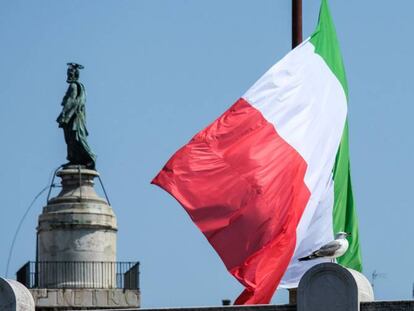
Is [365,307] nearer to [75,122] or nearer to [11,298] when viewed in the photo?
[11,298]

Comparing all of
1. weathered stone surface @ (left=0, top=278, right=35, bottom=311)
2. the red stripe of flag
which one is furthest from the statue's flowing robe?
weathered stone surface @ (left=0, top=278, right=35, bottom=311)

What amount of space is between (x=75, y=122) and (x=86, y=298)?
5505 mm

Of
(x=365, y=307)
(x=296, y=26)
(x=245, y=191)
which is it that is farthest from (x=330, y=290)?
(x=296, y=26)

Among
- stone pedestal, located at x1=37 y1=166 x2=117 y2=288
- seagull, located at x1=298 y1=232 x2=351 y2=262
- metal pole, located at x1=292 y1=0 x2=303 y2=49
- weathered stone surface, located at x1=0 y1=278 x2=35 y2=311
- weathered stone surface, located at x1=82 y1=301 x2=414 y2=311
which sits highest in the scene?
metal pole, located at x1=292 y1=0 x2=303 y2=49

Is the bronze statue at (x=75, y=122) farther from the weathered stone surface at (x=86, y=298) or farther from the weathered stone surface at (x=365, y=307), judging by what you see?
the weathered stone surface at (x=365, y=307)

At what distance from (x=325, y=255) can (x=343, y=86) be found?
28.2ft

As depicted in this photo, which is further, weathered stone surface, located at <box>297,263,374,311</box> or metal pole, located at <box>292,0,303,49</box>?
metal pole, located at <box>292,0,303,49</box>

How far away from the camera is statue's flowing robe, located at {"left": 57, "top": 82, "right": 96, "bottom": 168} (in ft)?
170

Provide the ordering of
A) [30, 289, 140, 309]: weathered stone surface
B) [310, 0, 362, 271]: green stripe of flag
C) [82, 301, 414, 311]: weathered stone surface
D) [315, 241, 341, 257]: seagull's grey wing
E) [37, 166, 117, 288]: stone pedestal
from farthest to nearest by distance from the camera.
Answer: [37, 166, 117, 288]: stone pedestal
[30, 289, 140, 309]: weathered stone surface
[310, 0, 362, 271]: green stripe of flag
[315, 241, 341, 257]: seagull's grey wing
[82, 301, 414, 311]: weathered stone surface

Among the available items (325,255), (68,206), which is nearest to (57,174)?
(68,206)

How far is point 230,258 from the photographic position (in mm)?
40188

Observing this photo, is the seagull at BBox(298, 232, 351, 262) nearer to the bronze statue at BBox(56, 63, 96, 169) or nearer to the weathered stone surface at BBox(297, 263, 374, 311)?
the weathered stone surface at BBox(297, 263, 374, 311)

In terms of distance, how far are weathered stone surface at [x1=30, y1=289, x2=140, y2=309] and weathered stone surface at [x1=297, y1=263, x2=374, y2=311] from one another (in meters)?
12.4

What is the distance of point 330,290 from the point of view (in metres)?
37.0
